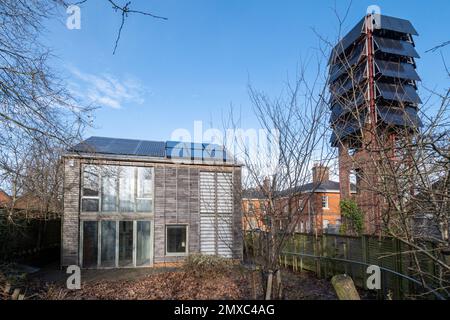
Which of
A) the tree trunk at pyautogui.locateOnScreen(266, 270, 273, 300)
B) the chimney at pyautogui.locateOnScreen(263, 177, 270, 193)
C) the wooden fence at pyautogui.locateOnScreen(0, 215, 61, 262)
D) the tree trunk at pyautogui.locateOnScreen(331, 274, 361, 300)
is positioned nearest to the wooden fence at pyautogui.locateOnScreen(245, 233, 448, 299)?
the tree trunk at pyautogui.locateOnScreen(266, 270, 273, 300)

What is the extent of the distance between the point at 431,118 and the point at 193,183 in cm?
1261

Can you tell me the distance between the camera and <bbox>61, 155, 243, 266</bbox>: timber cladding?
13656 millimetres

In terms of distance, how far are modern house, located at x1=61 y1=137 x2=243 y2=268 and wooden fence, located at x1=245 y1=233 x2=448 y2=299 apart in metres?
3.00

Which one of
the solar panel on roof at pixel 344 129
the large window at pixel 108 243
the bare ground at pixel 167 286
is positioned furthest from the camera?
the large window at pixel 108 243

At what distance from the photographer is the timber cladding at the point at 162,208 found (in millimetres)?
13656

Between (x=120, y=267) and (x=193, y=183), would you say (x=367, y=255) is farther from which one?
(x=120, y=267)

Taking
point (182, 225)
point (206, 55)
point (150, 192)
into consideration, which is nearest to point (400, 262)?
point (206, 55)

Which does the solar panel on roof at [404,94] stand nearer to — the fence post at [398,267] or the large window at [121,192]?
the fence post at [398,267]

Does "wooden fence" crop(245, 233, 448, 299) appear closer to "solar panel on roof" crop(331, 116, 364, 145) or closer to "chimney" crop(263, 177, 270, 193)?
"chimney" crop(263, 177, 270, 193)

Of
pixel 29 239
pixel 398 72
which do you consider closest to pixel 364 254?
pixel 398 72

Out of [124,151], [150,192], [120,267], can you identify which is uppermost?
[124,151]

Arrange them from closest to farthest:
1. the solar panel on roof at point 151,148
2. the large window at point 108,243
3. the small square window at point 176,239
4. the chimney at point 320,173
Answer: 1. the chimney at point 320,173
2. the large window at point 108,243
3. the small square window at point 176,239
4. the solar panel on roof at point 151,148

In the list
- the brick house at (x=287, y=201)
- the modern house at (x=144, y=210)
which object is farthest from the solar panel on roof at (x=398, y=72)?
the modern house at (x=144, y=210)

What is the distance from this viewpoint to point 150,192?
49.3ft
